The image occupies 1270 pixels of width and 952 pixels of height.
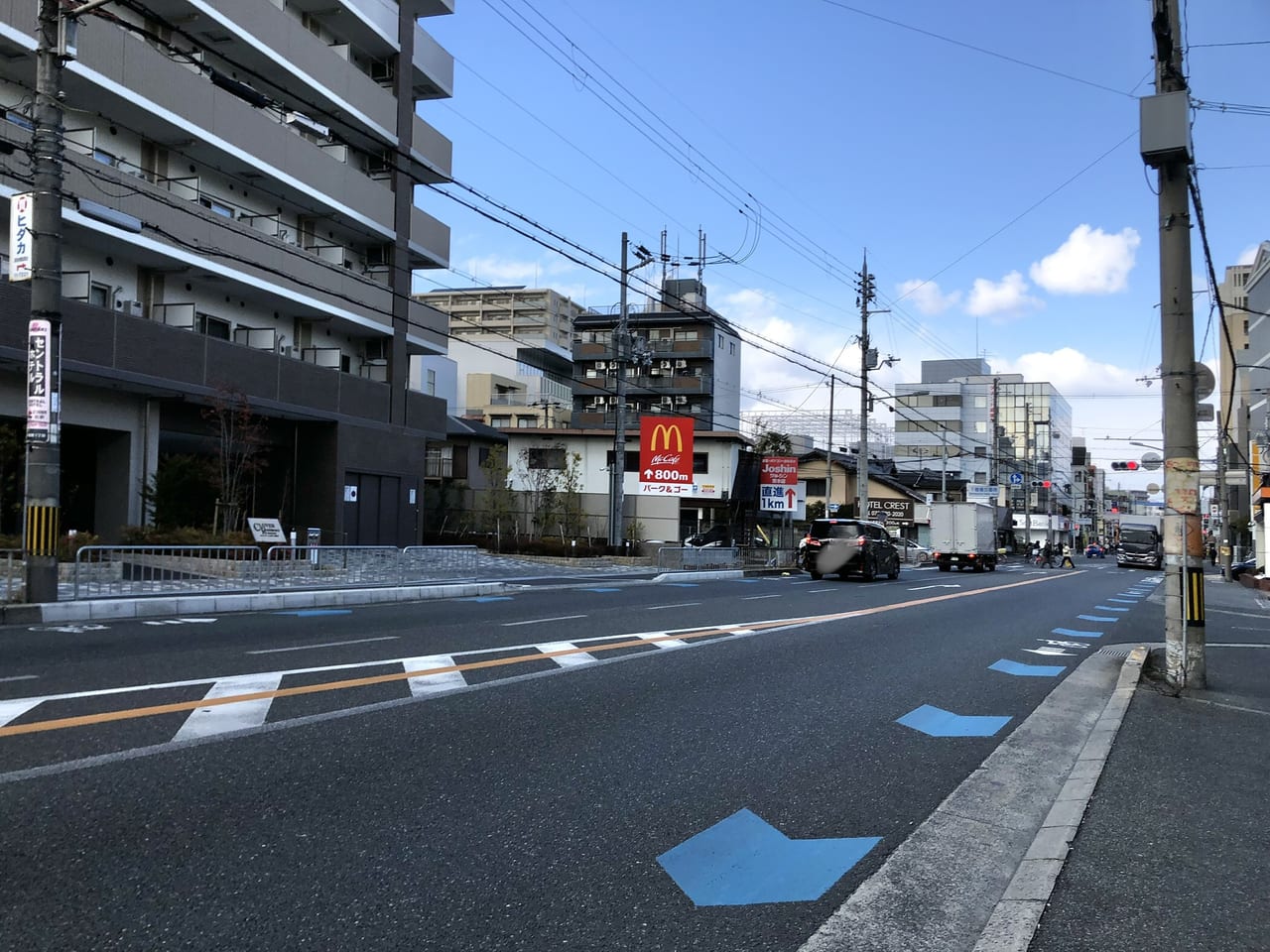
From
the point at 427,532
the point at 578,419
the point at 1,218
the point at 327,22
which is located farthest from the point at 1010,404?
the point at 1,218

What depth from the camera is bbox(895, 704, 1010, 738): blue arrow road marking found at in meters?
7.18

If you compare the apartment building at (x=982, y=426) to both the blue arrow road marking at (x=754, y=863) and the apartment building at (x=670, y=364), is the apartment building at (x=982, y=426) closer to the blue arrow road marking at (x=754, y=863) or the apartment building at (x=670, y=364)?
the apartment building at (x=670, y=364)

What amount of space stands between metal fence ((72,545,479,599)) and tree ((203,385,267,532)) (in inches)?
253

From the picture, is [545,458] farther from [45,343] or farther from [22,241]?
[45,343]

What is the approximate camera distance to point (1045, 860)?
4.32 meters

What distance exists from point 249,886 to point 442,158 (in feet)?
109

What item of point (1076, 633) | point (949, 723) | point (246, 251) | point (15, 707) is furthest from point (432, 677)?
point (246, 251)

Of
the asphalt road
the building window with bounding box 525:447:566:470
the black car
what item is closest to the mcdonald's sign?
the black car

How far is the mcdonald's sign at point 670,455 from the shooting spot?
3334 centimetres

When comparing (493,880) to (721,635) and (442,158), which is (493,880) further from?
(442,158)

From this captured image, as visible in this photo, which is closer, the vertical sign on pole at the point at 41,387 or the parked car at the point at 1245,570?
the vertical sign on pole at the point at 41,387

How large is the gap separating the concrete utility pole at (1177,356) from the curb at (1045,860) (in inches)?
97.8

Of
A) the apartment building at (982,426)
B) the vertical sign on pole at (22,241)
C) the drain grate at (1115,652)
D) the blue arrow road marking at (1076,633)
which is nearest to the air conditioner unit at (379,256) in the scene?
the vertical sign on pole at (22,241)

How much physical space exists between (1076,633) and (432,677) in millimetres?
11123
